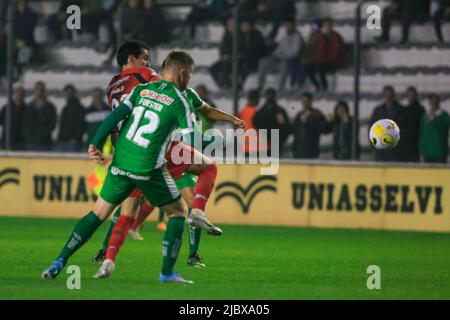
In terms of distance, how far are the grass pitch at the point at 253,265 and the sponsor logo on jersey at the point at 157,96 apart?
1.51 m

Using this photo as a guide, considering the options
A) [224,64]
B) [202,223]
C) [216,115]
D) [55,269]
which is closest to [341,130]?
[224,64]

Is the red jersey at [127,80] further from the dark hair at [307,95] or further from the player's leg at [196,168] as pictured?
the dark hair at [307,95]

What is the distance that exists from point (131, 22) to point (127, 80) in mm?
7994

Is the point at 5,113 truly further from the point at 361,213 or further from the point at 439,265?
the point at 439,265

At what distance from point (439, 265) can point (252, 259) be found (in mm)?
1978

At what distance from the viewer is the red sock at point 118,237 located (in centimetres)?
1020

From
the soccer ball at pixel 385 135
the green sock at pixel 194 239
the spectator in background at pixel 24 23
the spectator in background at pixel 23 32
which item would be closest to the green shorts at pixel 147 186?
the green sock at pixel 194 239

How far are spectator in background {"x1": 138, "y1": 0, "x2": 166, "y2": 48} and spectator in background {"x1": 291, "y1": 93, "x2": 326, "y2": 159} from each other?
125 inches

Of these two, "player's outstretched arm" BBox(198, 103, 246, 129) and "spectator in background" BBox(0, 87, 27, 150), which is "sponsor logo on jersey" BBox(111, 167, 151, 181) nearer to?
"player's outstretched arm" BBox(198, 103, 246, 129)

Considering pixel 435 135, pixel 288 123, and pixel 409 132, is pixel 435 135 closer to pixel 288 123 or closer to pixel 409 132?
pixel 409 132

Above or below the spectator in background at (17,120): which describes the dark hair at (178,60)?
above

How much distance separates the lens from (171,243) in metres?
9.74
